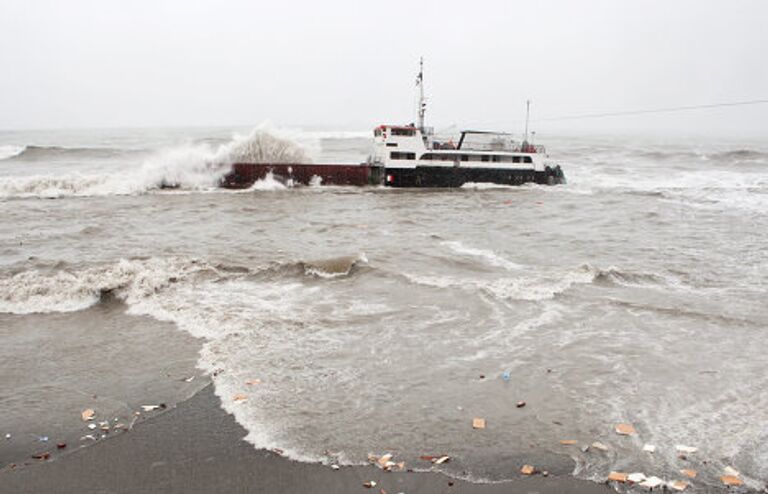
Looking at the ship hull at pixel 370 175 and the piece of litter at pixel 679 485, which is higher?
the ship hull at pixel 370 175

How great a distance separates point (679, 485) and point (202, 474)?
5616 millimetres

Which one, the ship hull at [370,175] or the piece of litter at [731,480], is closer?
the piece of litter at [731,480]

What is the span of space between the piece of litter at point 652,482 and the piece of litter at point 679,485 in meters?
0.12

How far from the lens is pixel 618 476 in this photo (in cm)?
685

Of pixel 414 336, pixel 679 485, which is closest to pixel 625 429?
pixel 679 485

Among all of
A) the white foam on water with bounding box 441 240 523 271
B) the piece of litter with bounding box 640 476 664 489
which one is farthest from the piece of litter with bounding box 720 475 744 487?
the white foam on water with bounding box 441 240 523 271

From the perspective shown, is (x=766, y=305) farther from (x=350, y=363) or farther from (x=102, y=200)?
(x=102, y=200)

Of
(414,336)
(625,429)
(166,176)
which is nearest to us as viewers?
(625,429)

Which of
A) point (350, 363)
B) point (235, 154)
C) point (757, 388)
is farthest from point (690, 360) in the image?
point (235, 154)

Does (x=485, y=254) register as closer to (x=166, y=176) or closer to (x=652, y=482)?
(x=652, y=482)

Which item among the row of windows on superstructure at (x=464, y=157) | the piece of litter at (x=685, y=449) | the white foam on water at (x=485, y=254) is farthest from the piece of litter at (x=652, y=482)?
the row of windows on superstructure at (x=464, y=157)

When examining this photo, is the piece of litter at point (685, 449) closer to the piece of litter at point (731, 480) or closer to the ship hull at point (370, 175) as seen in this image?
the piece of litter at point (731, 480)

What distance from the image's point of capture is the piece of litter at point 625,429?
7.86 meters

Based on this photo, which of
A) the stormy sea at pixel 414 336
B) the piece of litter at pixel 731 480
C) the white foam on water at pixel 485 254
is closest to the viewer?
the piece of litter at pixel 731 480
